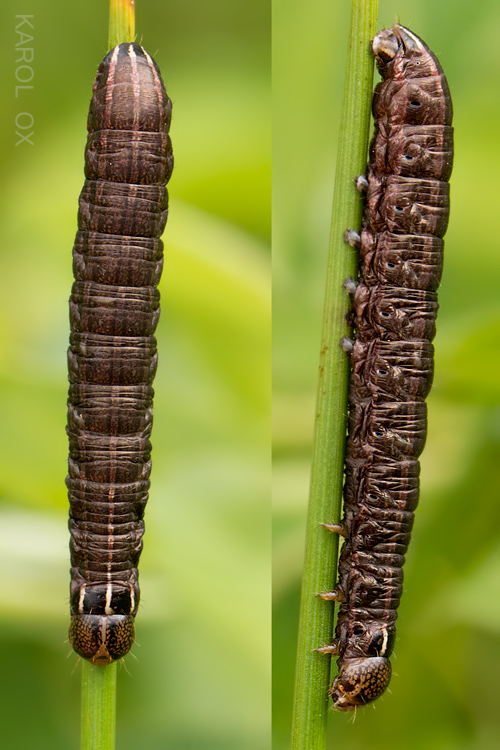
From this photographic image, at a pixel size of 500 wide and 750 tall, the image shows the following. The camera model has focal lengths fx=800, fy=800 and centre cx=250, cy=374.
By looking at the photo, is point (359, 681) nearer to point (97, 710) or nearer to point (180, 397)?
point (97, 710)

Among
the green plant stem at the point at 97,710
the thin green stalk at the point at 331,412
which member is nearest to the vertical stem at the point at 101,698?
the green plant stem at the point at 97,710

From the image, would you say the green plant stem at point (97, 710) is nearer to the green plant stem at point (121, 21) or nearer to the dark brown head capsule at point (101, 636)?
the dark brown head capsule at point (101, 636)

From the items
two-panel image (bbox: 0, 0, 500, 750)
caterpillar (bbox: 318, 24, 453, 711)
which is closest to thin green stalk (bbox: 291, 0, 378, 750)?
caterpillar (bbox: 318, 24, 453, 711)

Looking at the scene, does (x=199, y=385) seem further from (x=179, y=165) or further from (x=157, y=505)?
(x=179, y=165)

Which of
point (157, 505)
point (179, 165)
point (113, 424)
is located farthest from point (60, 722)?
point (179, 165)

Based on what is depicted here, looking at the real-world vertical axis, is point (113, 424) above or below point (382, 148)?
below

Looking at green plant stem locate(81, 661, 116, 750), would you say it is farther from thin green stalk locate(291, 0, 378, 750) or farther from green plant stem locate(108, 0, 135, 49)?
green plant stem locate(108, 0, 135, 49)
